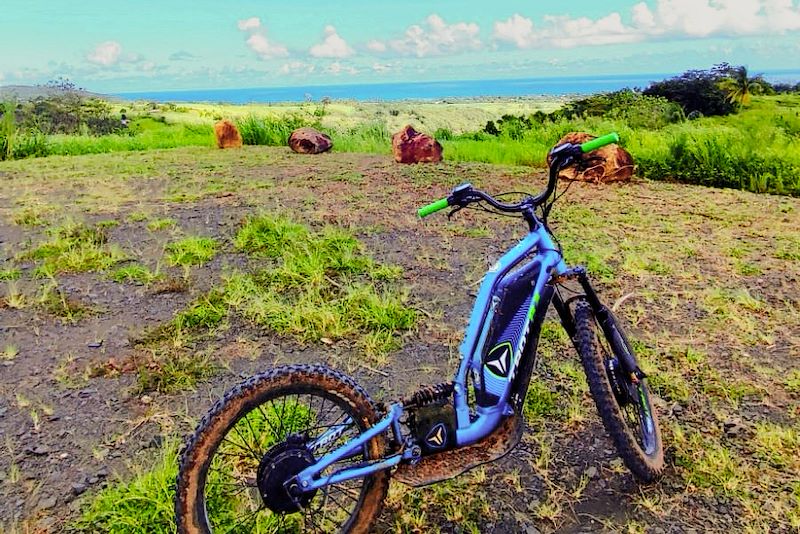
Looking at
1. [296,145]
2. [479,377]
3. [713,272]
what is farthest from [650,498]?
[296,145]

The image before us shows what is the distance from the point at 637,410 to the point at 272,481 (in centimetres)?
155

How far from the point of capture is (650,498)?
8.38 feet

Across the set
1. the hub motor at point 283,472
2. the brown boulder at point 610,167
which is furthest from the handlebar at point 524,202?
the brown boulder at point 610,167

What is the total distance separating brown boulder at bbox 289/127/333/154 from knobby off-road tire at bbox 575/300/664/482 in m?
8.20

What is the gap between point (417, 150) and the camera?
9.06 meters

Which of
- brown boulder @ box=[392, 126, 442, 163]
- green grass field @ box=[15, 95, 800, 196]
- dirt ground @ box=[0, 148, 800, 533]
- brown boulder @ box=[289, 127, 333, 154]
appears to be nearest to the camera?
dirt ground @ box=[0, 148, 800, 533]

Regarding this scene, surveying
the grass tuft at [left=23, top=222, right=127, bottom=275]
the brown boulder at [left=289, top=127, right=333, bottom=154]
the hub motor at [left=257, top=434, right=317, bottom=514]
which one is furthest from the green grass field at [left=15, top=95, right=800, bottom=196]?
the hub motor at [left=257, top=434, right=317, bottom=514]

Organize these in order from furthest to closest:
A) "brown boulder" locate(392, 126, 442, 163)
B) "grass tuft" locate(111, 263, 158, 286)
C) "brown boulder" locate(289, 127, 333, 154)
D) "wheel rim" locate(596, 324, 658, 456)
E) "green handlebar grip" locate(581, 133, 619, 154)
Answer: "brown boulder" locate(289, 127, 333, 154) → "brown boulder" locate(392, 126, 442, 163) → "grass tuft" locate(111, 263, 158, 286) → "wheel rim" locate(596, 324, 658, 456) → "green handlebar grip" locate(581, 133, 619, 154)

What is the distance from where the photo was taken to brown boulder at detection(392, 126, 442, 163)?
9.05m

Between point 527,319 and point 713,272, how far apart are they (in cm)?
309

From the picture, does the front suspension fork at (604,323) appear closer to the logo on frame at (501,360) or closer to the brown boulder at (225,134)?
the logo on frame at (501,360)

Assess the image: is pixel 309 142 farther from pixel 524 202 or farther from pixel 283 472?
pixel 283 472

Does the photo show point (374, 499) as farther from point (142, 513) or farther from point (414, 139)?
point (414, 139)

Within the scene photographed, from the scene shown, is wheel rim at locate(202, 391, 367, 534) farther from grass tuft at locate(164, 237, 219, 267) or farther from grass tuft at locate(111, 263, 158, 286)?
grass tuft at locate(164, 237, 219, 267)
